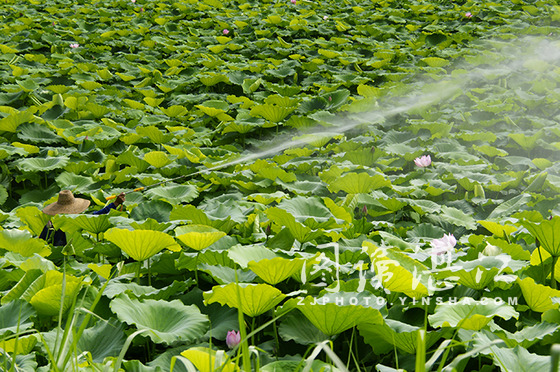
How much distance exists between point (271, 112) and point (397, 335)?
8.46 ft

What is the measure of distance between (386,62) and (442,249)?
352 centimetres

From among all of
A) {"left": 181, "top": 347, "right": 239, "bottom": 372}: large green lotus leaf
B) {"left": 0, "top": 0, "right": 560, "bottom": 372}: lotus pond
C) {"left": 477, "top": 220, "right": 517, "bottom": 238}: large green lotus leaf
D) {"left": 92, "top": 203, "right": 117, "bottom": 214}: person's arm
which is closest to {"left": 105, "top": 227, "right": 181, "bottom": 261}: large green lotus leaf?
{"left": 0, "top": 0, "right": 560, "bottom": 372}: lotus pond

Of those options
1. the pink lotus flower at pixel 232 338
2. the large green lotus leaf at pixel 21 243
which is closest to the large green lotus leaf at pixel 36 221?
the large green lotus leaf at pixel 21 243

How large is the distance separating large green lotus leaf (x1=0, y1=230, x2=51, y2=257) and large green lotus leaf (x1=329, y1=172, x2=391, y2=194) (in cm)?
123

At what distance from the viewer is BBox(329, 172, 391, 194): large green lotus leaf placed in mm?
2389

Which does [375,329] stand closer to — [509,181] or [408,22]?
[509,181]

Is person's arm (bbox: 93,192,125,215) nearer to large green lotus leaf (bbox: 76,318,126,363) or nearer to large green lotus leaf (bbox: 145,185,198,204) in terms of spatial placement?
large green lotus leaf (bbox: 145,185,198,204)

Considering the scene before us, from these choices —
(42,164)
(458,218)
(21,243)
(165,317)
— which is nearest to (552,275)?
(458,218)

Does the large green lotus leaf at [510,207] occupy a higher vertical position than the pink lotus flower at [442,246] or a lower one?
lower

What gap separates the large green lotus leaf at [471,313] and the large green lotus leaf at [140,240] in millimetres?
717

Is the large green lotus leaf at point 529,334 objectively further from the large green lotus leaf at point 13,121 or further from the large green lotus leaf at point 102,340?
the large green lotus leaf at point 13,121

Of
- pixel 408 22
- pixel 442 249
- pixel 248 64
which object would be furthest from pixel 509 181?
pixel 408 22

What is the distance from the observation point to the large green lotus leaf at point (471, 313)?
3.92 ft

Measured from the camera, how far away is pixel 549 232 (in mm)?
1342
